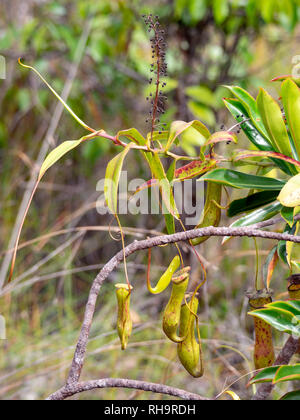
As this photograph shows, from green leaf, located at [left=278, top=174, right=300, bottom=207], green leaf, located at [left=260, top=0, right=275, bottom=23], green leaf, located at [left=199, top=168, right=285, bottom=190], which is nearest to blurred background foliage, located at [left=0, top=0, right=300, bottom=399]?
green leaf, located at [left=260, top=0, right=275, bottom=23]

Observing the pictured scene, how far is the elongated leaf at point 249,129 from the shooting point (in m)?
0.59

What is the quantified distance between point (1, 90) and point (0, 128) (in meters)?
0.46

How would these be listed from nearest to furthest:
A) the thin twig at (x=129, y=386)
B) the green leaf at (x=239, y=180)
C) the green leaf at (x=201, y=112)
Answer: the thin twig at (x=129, y=386) < the green leaf at (x=239, y=180) < the green leaf at (x=201, y=112)

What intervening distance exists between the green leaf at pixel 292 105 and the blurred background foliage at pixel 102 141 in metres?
0.92

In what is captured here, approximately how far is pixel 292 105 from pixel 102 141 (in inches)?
56.7

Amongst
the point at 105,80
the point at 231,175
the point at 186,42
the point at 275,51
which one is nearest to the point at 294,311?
the point at 231,175

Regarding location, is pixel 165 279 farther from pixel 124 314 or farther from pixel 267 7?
pixel 267 7

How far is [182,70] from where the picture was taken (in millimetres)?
1919

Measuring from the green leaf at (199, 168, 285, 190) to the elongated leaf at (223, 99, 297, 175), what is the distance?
0.03 metres

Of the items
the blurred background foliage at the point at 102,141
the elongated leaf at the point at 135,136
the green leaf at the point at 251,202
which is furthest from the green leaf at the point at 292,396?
the blurred background foliage at the point at 102,141

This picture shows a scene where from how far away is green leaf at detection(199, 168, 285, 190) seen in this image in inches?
21.5

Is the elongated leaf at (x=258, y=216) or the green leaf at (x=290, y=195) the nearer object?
the green leaf at (x=290, y=195)

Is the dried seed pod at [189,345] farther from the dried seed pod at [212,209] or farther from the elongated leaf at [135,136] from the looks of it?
the elongated leaf at [135,136]
